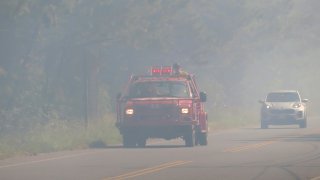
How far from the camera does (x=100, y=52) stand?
182ft

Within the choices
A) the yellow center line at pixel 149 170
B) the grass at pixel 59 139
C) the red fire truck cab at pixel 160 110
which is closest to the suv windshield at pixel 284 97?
the grass at pixel 59 139

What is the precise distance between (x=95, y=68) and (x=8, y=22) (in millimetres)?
7287

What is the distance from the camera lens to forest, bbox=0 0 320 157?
4628 centimetres

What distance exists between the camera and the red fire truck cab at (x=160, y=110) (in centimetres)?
3225

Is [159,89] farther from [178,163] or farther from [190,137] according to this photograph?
[178,163]

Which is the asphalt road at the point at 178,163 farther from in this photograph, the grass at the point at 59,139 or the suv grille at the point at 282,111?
the suv grille at the point at 282,111

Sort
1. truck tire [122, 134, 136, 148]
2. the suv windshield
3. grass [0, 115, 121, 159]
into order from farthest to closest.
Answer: the suv windshield < truck tire [122, 134, 136, 148] < grass [0, 115, 121, 159]

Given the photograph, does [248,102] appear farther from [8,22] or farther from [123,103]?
[123,103]

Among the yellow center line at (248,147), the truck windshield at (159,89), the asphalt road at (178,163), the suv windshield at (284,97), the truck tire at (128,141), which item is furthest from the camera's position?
the suv windshield at (284,97)

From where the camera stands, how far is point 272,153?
28.7m

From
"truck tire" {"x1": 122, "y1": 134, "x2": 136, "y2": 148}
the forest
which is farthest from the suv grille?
"truck tire" {"x1": 122, "y1": 134, "x2": 136, "y2": 148}

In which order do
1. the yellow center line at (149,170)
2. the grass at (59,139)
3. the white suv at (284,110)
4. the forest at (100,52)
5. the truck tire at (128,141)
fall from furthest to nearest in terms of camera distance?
the white suv at (284,110)
the forest at (100,52)
the truck tire at (128,141)
the grass at (59,139)
the yellow center line at (149,170)

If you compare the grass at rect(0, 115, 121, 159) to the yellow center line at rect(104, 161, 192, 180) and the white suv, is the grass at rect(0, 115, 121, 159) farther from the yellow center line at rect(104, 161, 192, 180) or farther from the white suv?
the white suv

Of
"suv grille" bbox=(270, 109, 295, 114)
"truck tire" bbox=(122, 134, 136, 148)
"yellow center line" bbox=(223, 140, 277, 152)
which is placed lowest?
"yellow center line" bbox=(223, 140, 277, 152)
